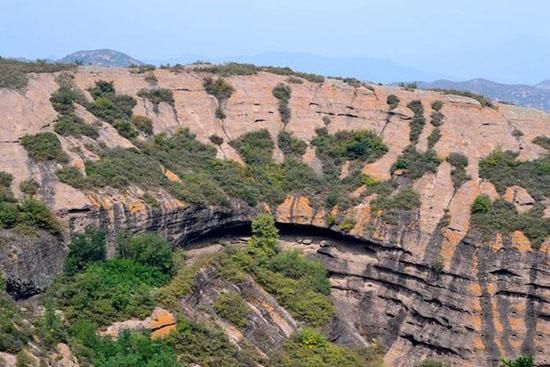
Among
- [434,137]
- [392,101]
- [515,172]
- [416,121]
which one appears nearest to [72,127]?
[392,101]

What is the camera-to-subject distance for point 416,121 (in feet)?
150

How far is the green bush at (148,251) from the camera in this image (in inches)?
1283

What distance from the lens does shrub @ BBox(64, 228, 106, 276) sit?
3138 cm

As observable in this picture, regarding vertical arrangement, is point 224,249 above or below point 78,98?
below

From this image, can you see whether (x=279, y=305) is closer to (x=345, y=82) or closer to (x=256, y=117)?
(x=256, y=117)

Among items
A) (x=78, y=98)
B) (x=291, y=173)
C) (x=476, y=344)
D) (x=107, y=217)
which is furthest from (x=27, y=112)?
(x=476, y=344)

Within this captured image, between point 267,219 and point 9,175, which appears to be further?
point 267,219

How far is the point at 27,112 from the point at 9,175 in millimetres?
6332

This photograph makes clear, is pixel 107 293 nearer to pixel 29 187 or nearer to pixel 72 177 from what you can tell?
pixel 29 187

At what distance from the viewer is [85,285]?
2955 centimetres

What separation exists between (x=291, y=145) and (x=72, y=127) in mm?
13572

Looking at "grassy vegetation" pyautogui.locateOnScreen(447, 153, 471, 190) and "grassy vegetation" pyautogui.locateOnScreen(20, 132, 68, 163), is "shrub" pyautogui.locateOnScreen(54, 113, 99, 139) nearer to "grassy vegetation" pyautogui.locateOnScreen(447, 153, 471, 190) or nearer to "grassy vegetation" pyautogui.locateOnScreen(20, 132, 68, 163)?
"grassy vegetation" pyautogui.locateOnScreen(20, 132, 68, 163)

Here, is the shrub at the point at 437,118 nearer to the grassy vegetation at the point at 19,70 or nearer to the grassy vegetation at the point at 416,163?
the grassy vegetation at the point at 416,163

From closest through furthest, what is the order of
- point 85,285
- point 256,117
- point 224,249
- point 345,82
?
point 85,285
point 224,249
point 256,117
point 345,82
